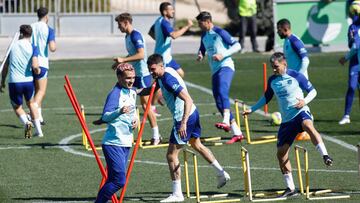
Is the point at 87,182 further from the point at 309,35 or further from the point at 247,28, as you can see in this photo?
the point at 247,28

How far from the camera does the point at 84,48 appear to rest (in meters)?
38.2

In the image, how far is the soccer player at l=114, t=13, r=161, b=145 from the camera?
2047 centimetres

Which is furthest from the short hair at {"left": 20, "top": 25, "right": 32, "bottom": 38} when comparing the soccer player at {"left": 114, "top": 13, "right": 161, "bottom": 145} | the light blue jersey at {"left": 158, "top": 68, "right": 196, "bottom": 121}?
the light blue jersey at {"left": 158, "top": 68, "right": 196, "bottom": 121}

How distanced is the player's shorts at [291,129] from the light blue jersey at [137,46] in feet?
16.6

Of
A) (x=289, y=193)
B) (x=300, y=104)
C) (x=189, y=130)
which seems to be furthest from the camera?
(x=189, y=130)

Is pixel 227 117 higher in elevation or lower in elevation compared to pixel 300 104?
lower

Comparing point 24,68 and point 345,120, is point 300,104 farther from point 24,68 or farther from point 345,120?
point 24,68

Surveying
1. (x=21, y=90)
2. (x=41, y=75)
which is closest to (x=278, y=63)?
(x=21, y=90)

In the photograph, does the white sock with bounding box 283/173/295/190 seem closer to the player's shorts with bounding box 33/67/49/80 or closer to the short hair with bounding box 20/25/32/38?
the short hair with bounding box 20/25/32/38

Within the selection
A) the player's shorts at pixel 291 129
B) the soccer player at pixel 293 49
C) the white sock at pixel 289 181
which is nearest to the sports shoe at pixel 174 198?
the white sock at pixel 289 181

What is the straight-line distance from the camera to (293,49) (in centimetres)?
2039

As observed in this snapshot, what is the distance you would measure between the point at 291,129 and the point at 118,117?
2780 millimetres

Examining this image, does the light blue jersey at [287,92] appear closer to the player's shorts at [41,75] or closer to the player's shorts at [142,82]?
the player's shorts at [142,82]

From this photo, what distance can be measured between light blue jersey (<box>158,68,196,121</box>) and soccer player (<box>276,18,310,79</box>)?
391cm
